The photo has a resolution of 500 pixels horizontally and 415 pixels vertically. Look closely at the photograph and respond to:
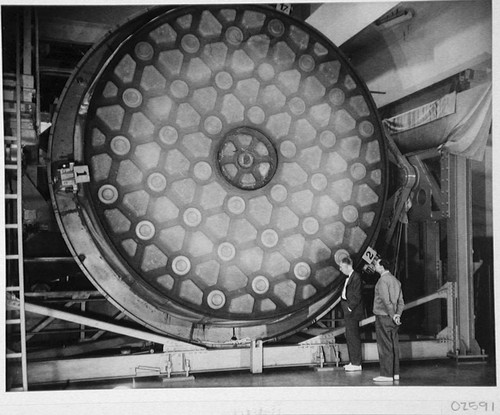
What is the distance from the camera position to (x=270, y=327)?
346 centimetres

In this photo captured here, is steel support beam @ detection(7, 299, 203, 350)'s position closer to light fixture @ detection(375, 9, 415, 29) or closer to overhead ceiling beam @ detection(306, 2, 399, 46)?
overhead ceiling beam @ detection(306, 2, 399, 46)

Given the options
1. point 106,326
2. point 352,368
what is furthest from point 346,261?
point 106,326

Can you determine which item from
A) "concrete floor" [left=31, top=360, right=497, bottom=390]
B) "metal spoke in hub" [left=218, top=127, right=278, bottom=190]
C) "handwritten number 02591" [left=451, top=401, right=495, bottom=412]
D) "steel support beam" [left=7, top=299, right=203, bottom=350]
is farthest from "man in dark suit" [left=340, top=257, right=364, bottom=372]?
"steel support beam" [left=7, top=299, right=203, bottom=350]

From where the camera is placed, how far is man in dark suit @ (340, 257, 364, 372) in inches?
137

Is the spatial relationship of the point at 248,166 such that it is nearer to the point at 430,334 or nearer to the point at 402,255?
the point at 402,255

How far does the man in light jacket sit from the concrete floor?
0.10 m

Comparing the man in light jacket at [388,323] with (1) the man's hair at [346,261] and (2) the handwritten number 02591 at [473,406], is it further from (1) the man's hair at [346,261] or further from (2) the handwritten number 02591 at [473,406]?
(2) the handwritten number 02591 at [473,406]

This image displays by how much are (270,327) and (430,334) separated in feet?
4.81

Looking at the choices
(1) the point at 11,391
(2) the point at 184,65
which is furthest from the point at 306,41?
(1) the point at 11,391

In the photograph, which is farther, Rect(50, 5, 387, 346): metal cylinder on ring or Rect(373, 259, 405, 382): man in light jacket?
Rect(373, 259, 405, 382): man in light jacket

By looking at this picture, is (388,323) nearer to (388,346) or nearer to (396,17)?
(388,346)

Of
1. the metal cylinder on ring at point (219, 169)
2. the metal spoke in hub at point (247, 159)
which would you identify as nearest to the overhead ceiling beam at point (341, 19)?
the metal cylinder on ring at point (219, 169)

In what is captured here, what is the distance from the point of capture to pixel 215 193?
3447mm

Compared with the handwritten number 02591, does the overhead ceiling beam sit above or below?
above
